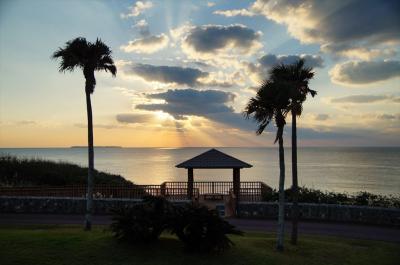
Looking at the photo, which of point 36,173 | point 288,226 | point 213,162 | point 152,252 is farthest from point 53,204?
point 36,173

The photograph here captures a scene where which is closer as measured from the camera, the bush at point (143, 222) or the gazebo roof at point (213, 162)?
the bush at point (143, 222)

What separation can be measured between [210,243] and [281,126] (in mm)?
5218

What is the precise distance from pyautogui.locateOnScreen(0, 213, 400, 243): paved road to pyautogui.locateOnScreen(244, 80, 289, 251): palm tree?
4.90 meters

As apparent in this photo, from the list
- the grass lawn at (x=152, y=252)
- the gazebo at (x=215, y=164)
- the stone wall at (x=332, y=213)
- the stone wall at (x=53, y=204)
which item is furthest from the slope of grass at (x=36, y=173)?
the grass lawn at (x=152, y=252)

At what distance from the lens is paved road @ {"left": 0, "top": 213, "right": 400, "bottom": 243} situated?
18688 millimetres

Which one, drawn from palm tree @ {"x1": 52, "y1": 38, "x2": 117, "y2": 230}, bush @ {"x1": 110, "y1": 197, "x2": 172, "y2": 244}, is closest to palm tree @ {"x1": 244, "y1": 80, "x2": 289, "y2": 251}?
bush @ {"x1": 110, "y1": 197, "x2": 172, "y2": 244}

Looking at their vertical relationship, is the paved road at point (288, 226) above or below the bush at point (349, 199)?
below

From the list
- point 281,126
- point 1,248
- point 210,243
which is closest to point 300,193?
point 281,126

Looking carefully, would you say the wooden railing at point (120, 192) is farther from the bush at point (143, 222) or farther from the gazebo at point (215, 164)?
the bush at point (143, 222)

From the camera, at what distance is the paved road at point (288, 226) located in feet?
61.3

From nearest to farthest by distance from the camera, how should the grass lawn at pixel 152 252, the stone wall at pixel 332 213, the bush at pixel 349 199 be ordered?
the grass lawn at pixel 152 252 → the stone wall at pixel 332 213 → the bush at pixel 349 199

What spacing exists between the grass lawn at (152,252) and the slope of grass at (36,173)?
21377mm

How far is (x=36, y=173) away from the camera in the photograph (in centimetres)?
3675

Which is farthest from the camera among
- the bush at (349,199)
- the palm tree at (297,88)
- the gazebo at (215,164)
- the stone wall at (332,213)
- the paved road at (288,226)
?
the gazebo at (215,164)
